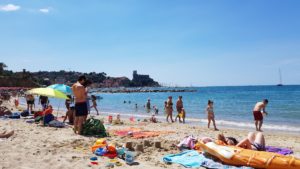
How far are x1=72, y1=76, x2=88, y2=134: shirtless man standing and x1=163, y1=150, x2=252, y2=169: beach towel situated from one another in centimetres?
357

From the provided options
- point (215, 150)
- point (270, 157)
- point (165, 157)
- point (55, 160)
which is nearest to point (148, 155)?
point (165, 157)

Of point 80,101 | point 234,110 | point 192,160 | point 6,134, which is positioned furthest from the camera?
point 234,110

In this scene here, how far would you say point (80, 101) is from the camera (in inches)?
377

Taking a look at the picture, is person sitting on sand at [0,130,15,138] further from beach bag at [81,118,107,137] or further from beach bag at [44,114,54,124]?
beach bag at [44,114,54,124]

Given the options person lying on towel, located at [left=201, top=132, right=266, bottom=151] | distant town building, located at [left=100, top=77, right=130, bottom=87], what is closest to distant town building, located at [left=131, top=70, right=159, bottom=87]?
distant town building, located at [left=100, top=77, right=130, bottom=87]

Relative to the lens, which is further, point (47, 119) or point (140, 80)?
point (140, 80)

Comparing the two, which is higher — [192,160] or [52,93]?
[52,93]

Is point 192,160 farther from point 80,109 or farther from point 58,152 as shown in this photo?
point 80,109

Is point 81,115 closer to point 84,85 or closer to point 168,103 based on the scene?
point 84,85

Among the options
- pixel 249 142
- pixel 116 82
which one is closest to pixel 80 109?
pixel 249 142

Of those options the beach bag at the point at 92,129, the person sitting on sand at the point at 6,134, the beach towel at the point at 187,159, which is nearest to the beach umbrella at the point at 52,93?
the beach bag at the point at 92,129

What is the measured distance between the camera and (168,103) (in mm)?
17328

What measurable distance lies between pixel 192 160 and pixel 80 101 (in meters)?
4.11

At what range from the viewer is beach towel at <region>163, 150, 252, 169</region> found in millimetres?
6247
